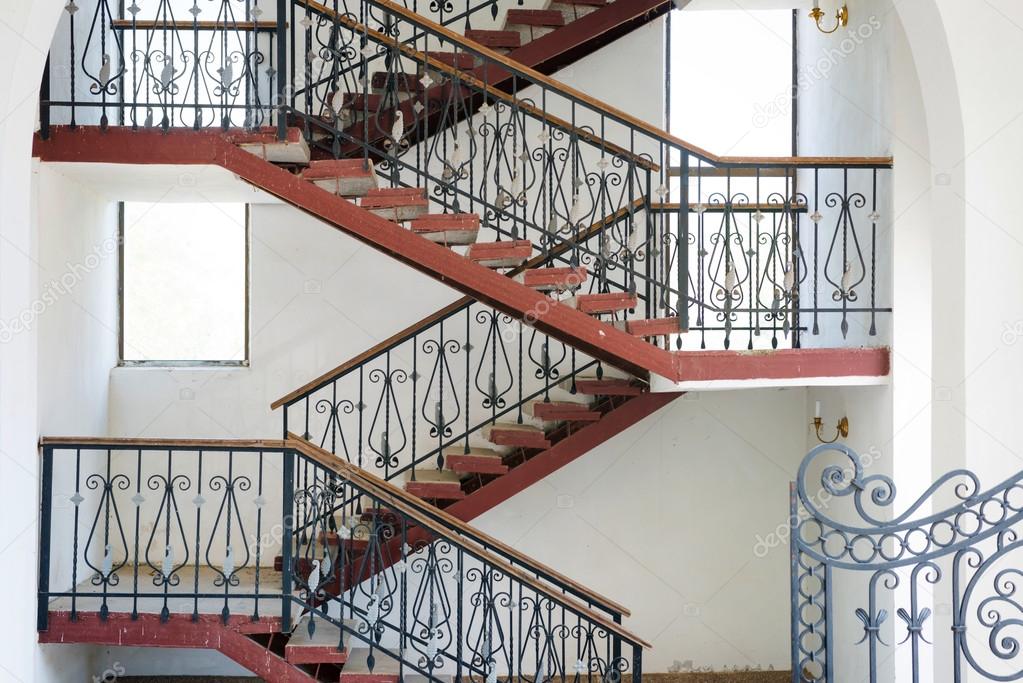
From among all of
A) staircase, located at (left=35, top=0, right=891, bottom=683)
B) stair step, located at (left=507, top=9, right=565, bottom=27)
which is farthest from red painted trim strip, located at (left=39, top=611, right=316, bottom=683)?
stair step, located at (left=507, top=9, right=565, bottom=27)

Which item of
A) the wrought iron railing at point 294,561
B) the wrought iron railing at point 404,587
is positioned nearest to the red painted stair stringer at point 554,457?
the wrought iron railing at point 294,561

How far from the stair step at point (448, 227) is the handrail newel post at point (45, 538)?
2.47 m

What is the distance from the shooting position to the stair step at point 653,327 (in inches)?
231

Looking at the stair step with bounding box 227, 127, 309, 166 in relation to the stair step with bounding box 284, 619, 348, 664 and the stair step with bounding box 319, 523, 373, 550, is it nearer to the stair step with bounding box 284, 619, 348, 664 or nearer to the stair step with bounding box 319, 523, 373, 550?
the stair step with bounding box 319, 523, 373, 550

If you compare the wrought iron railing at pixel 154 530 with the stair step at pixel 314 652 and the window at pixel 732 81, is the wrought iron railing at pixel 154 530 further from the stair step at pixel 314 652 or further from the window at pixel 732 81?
the window at pixel 732 81

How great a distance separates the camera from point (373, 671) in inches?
232

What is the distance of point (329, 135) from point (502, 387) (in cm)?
246

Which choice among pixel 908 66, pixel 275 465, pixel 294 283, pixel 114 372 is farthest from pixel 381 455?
pixel 908 66

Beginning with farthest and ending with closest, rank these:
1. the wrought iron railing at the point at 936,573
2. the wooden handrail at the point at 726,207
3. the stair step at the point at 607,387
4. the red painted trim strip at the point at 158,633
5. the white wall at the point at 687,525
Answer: the white wall at the point at 687,525, the stair step at the point at 607,387, the wooden handrail at the point at 726,207, the red painted trim strip at the point at 158,633, the wrought iron railing at the point at 936,573

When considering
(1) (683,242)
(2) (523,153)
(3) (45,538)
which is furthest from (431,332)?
(3) (45,538)

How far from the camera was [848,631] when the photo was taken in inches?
278

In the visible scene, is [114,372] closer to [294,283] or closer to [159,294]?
[159,294]

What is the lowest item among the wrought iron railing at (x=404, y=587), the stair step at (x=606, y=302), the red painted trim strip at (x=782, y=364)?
the wrought iron railing at (x=404, y=587)

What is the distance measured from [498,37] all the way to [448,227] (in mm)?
2577
